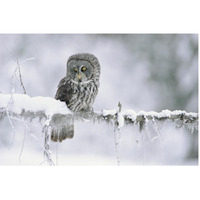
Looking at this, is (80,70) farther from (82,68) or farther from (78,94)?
(78,94)

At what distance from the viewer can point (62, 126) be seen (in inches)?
146

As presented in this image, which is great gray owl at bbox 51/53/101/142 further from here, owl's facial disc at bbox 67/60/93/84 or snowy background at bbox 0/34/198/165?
snowy background at bbox 0/34/198/165

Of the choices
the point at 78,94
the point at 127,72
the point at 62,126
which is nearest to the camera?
the point at 62,126

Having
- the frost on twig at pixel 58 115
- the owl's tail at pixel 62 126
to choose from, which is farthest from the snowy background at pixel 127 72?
the frost on twig at pixel 58 115

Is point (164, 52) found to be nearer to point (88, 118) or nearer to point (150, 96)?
point (150, 96)

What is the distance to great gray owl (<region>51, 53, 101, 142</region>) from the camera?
4.08 m

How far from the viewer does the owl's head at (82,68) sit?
167 inches

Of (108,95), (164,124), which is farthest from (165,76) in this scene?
(164,124)

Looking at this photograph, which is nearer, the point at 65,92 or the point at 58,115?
the point at 58,115

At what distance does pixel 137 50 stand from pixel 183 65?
1.10m

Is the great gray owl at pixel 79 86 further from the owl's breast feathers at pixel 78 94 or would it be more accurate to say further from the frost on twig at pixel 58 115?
the frost on twig at pixel 58 115

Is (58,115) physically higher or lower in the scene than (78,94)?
lower

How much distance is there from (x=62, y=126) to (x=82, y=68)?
0.85 m

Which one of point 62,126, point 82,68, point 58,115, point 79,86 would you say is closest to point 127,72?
point 82,68
